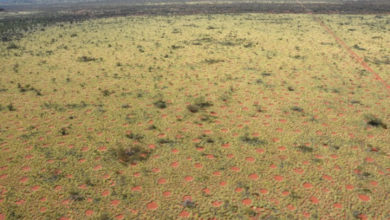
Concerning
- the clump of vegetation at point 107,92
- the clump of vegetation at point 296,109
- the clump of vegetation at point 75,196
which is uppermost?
the clump of vegetation at point 107,92

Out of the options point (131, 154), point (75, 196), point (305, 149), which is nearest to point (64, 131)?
point (131, 154)

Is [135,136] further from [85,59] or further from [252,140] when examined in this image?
[85,59]

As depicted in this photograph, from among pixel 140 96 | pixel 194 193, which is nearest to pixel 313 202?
pixel 194 193

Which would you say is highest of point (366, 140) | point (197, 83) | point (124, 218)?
point (197, 83)

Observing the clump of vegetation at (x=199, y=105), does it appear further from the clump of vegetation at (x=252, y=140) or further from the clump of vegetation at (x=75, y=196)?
the clump of vegetation at (x=75, y=196)

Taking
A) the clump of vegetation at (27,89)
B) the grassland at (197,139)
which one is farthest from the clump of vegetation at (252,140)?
the clump of vegetation at (27,89)

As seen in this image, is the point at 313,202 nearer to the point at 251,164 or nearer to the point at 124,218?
the point at 251,164
